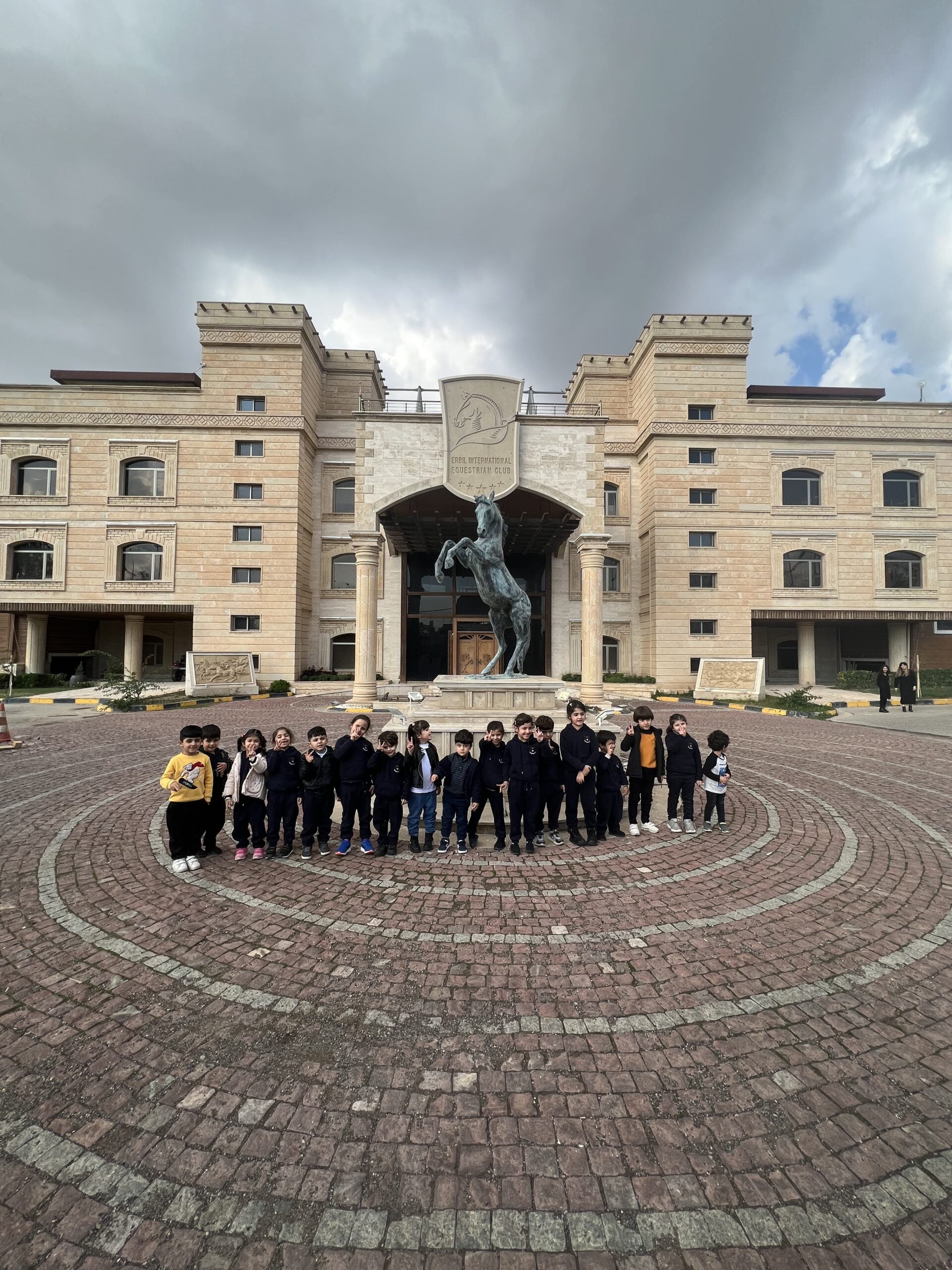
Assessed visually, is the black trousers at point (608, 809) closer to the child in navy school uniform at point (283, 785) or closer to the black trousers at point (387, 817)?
the black trousers at point (387, 817)

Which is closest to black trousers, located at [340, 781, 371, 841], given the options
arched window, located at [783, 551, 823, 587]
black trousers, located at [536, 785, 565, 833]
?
black trousers, located at [536, 785, 565, 833]

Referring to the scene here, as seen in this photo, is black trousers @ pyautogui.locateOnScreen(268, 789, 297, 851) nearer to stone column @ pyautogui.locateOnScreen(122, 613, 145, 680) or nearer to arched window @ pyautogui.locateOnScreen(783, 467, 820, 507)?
stone column @ pyautogui.locateOnScreen(122, 613, 145, 680)

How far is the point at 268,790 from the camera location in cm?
559

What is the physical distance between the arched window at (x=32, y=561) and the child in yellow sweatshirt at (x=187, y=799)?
28.7 metres

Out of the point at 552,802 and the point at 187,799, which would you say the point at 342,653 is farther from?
the point at 552,802

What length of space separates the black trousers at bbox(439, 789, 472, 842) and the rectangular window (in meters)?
23.3

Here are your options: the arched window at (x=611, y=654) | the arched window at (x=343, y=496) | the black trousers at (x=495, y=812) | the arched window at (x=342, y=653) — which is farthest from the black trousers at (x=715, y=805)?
the arched window at (x=343, y=496)

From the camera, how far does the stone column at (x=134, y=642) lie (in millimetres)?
26812

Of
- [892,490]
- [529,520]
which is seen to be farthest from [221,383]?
[892,490]

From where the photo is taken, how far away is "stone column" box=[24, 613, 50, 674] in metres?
27.3

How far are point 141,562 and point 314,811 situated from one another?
88.4 feet


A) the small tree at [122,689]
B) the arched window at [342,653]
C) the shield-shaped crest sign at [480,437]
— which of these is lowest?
the small tree at [122,689]

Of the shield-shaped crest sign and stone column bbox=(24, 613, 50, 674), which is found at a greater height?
the shield-shaped crest sign

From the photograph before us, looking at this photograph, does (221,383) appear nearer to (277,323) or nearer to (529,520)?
(277,323)
